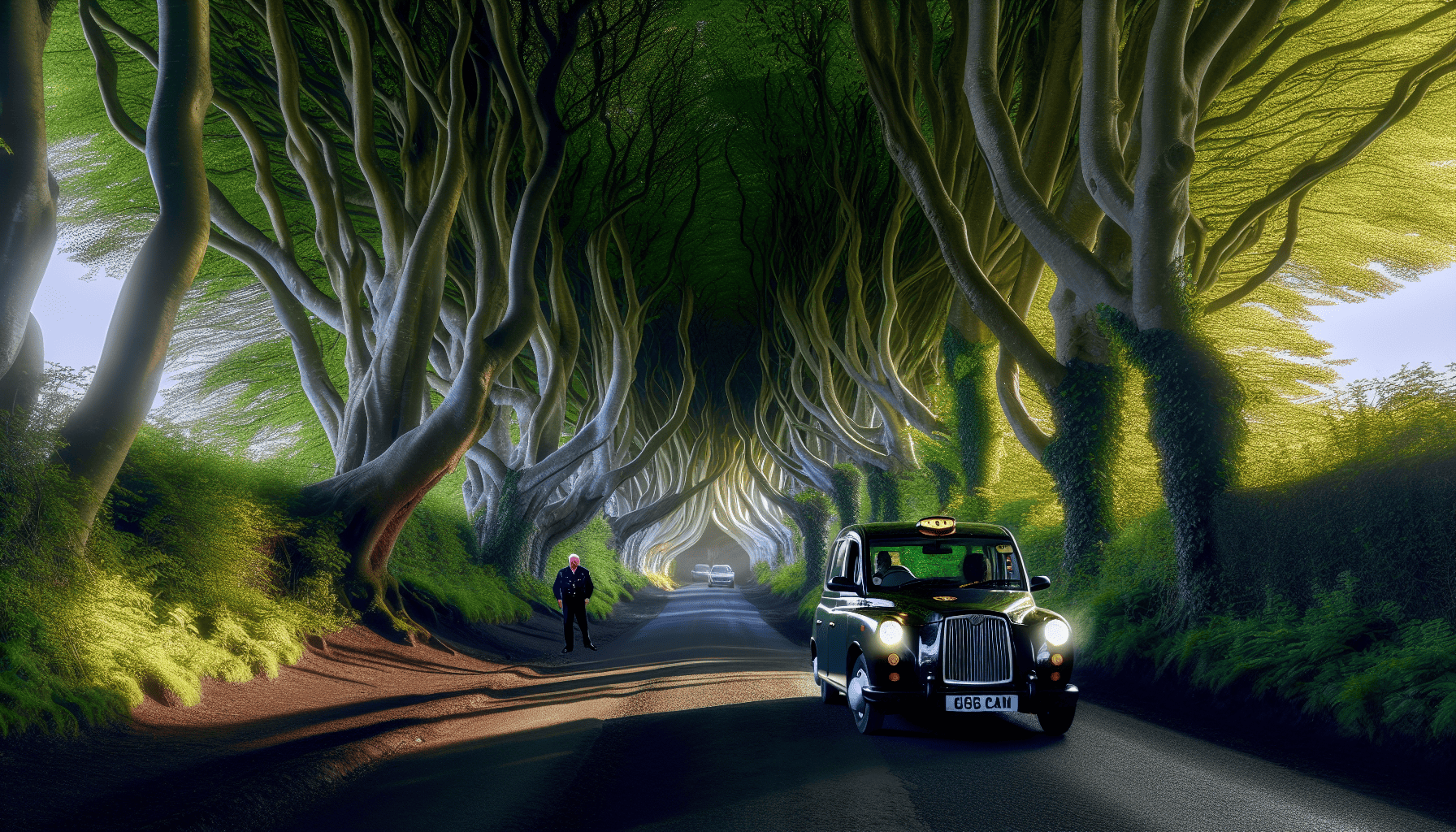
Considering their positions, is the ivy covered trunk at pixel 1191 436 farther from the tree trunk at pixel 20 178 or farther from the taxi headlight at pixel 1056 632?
the tree trunk at pixel 20 178

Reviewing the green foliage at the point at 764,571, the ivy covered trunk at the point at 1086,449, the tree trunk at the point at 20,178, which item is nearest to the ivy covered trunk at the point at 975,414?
the ivy covered trunk at the point at 1086,449

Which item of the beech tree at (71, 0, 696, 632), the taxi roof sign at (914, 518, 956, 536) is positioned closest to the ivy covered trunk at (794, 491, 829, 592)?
the beech tree at (71, 0, 696, 632)

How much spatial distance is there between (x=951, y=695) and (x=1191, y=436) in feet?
21.0

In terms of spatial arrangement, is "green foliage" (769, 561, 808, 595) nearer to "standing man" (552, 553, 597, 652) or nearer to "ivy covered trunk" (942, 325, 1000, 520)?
"ivy covered trunk" (942, 325, 1000, 520)

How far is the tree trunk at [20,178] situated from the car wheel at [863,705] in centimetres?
766

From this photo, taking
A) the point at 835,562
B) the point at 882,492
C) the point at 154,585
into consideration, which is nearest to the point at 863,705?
the point at 835,562

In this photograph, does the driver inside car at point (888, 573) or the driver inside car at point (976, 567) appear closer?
the driver inside car at point (888, 573)

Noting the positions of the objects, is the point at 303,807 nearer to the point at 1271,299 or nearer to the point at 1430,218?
the point at 1430,218

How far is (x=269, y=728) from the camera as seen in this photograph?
7789mm

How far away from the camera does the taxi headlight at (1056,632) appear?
282 inches

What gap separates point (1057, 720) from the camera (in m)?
7.35

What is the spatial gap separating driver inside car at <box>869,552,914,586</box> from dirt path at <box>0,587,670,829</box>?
3.29m

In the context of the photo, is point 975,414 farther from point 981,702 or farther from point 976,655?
point 981,702

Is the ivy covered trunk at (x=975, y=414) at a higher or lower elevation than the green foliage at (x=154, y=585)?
higher
